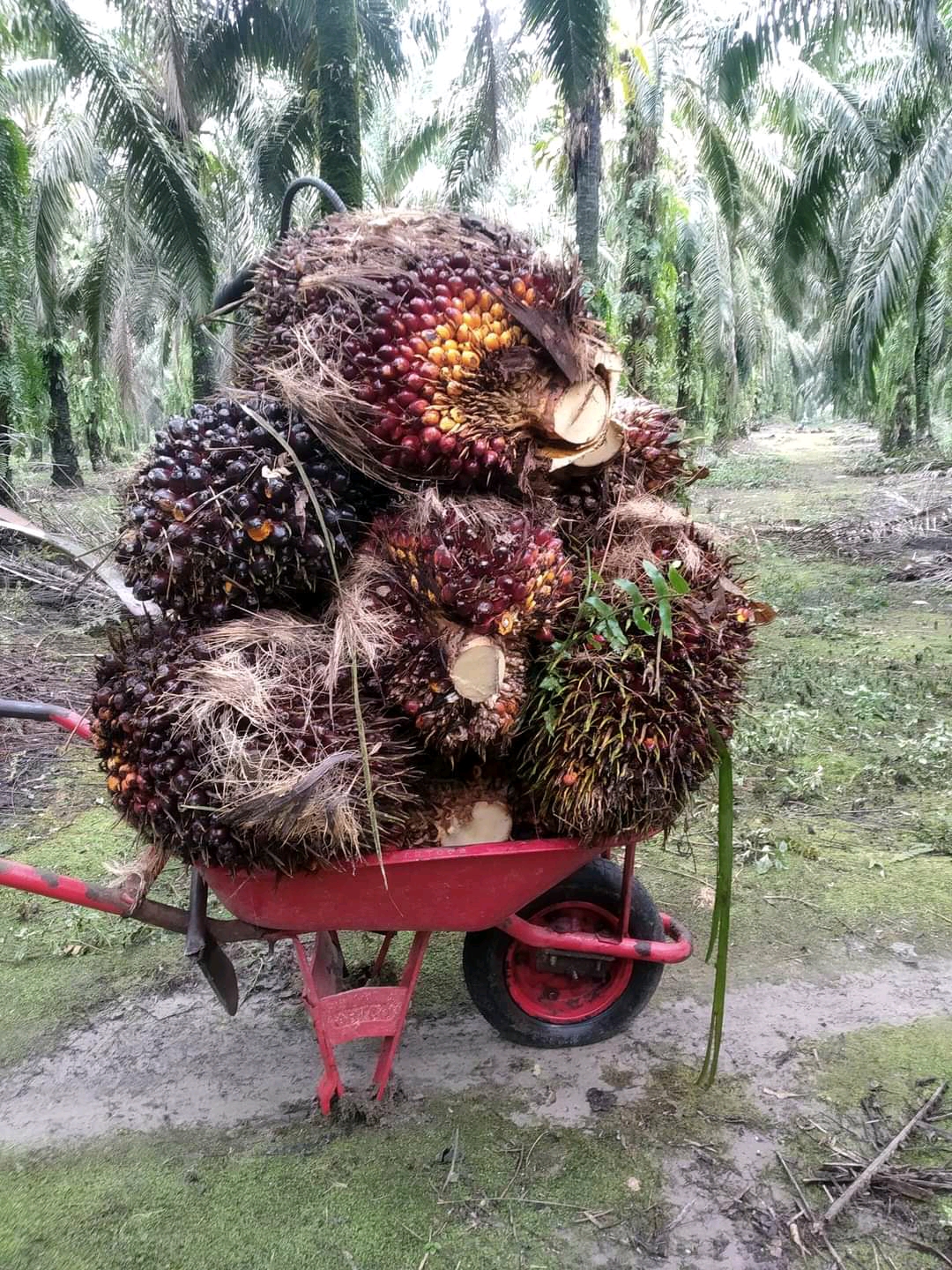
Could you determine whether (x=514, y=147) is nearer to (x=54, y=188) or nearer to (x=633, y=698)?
(x=54, y=188)

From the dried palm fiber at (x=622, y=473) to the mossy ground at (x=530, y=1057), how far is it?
390 mm

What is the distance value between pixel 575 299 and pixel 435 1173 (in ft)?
6.55

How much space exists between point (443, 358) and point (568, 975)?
1637 mm

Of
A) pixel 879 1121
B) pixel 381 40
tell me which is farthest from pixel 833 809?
pixel 381 40

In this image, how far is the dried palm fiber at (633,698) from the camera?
1.95 metres

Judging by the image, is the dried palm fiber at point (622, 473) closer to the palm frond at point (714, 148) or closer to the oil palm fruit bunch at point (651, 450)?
the oil palm fruit bunch at point (651, 450)

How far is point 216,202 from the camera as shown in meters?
12.6

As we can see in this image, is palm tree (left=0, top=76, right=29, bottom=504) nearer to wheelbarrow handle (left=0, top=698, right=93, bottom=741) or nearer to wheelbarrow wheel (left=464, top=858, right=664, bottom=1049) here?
wheelbarrow handle (left=0, top=698, right=93, bottom=741)

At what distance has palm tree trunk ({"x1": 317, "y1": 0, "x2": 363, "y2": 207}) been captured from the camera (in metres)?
5.95

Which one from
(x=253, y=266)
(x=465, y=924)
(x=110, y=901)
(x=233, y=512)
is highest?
(x=253, y=266)

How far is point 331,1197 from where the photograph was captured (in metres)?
2.00

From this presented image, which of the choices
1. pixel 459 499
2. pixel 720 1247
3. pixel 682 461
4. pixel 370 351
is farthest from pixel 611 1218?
pixel 370 351

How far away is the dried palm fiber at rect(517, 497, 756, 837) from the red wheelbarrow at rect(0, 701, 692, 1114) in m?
0.14

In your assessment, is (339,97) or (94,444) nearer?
(339,97)
